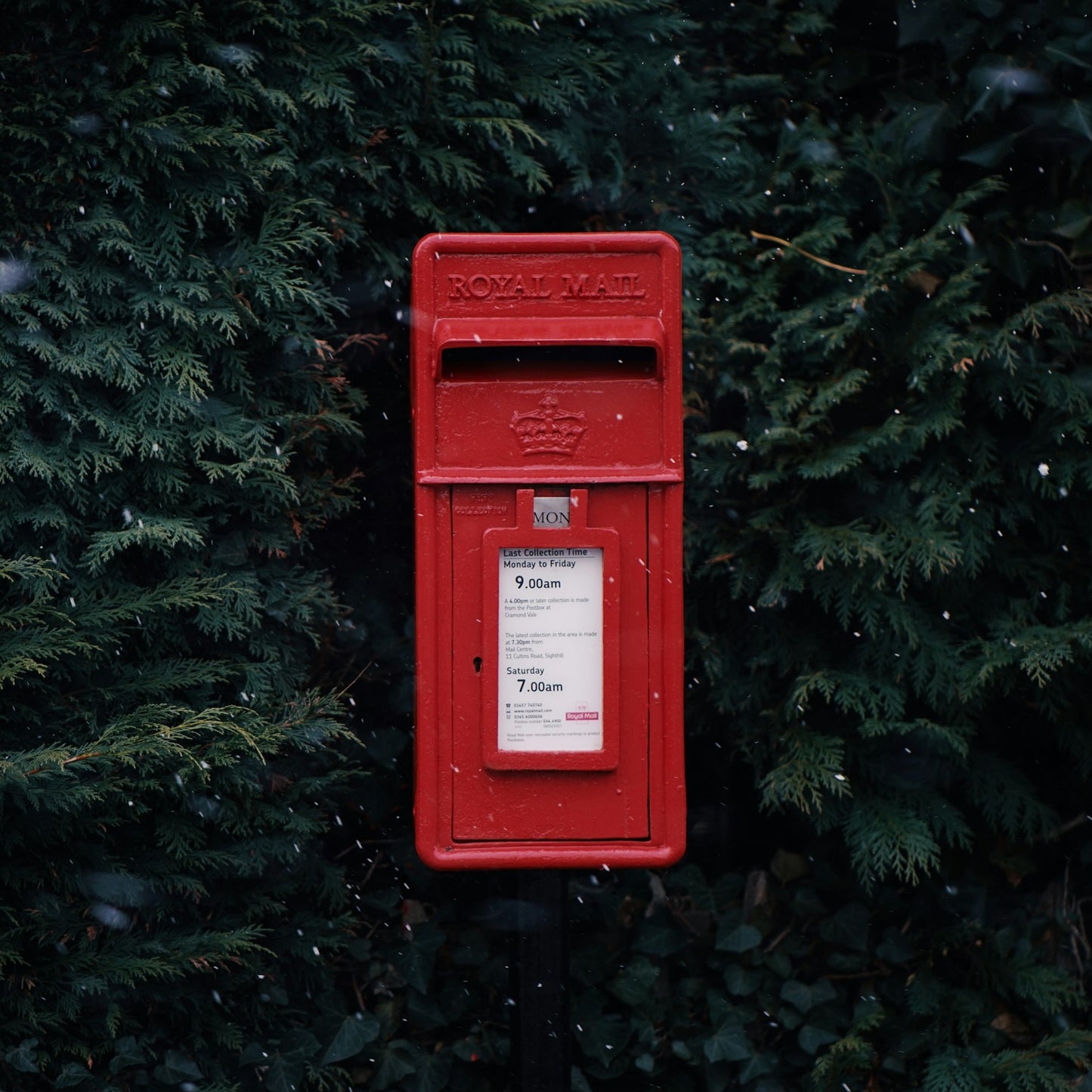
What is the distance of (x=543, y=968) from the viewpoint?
226cm

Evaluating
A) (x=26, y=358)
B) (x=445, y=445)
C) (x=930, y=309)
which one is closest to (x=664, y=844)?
(x=445, y=445)

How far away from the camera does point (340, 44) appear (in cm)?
264

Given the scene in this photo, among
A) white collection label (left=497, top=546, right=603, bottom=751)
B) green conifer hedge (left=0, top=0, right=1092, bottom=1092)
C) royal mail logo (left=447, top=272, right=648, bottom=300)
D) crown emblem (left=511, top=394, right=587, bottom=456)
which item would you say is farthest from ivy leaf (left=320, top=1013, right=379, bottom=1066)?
royal mail logo (left=447, top=272, right=648, bottom=300)

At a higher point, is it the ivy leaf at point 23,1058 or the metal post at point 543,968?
the metal post at point 543,968

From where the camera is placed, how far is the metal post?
2238mm

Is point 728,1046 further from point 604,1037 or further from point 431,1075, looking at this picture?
point 431,1075

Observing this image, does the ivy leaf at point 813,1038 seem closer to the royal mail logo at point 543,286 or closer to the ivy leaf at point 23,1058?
the ivy leaf at point 23,1058

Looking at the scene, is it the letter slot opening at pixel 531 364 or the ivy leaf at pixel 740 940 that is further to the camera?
the ivy leaf at pixel 740 940

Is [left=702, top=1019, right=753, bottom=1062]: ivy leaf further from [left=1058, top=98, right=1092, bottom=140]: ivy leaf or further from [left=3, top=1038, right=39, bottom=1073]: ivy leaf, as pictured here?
[left=1058, top=98, right=1092, bottom=140]: ivy leaf

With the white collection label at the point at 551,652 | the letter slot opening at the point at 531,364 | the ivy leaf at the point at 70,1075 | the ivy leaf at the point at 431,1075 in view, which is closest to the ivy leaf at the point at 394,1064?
the ivy leaf at the point at 431,1075

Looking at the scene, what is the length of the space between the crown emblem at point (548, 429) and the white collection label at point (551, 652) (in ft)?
0.69

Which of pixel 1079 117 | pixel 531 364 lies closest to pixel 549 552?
pixel 531 364

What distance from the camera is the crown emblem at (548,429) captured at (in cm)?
200

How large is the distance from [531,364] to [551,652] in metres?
0.59
